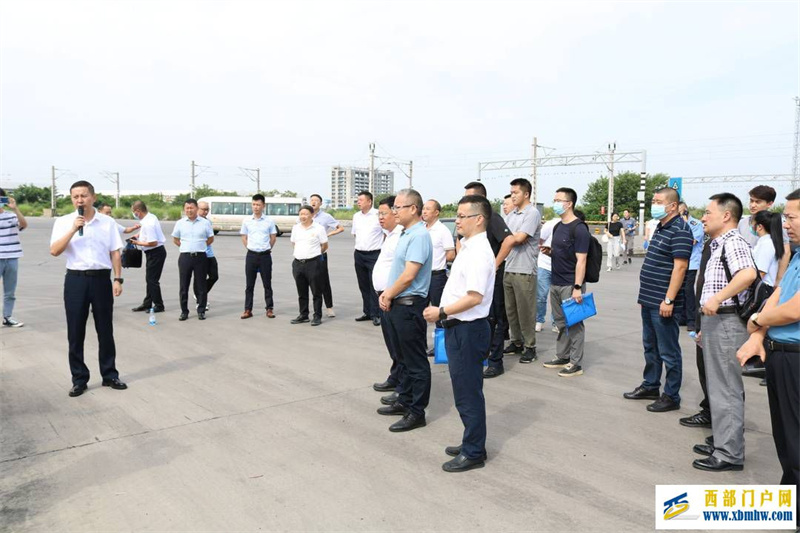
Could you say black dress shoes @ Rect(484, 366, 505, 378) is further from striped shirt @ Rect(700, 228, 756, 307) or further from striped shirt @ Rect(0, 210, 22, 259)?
striped shirt @ Rect(0, 210, 22, 259)

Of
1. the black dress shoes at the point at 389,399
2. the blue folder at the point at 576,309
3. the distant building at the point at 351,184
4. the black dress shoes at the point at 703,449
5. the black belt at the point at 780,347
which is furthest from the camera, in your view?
the distant building at the point at 351,184

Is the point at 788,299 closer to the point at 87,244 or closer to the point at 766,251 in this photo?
the point at 766,251

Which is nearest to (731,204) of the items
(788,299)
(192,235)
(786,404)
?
(788,299)

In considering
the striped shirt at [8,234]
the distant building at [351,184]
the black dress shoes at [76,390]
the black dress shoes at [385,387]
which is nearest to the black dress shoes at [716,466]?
the black dress shoes at [385,387]

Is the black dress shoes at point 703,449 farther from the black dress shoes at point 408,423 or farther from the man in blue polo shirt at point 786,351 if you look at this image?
the black dress shoes at point 408,423

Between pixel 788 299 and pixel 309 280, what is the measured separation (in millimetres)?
6981

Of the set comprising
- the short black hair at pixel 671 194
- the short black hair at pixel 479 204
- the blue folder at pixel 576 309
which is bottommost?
the blue folder at pixel 576 309

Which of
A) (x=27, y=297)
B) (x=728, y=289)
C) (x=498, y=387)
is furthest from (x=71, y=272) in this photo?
(x=27, y=297)

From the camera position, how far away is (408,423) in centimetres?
448

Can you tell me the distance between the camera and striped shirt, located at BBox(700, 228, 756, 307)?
3752mm

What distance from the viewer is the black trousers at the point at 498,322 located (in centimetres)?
609

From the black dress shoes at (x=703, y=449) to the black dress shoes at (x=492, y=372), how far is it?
7.38 feet

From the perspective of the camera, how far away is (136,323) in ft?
28.4

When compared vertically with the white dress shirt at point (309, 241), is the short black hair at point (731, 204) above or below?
above
